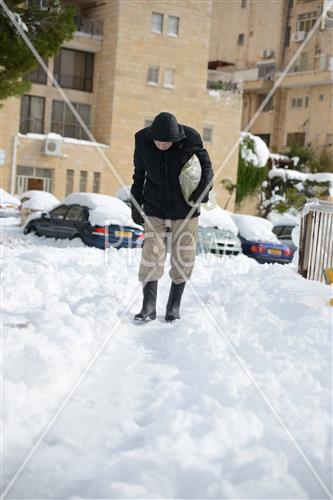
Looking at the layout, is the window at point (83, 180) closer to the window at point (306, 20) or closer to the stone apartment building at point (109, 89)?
the stone apartment building at point (109, 89)

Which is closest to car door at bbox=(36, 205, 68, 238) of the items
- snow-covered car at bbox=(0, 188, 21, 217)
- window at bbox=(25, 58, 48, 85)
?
snow-covered car at bbox=(0, 188, 21, 217)

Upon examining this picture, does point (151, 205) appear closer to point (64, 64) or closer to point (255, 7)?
point (64, 64)

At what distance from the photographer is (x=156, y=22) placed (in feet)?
142

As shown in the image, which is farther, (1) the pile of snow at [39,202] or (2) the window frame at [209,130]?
(2) the window frame at [209,130]

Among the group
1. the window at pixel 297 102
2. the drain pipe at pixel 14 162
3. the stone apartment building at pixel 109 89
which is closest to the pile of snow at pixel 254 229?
the drain pipe at pixel 14 162

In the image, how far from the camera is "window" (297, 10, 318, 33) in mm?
55031

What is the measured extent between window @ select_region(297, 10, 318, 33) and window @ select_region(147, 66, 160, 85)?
15958mm

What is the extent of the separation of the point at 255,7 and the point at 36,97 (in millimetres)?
22768

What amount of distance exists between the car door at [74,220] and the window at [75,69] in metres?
25.8

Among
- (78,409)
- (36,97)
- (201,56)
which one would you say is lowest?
(78,409)

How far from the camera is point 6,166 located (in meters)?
39.5

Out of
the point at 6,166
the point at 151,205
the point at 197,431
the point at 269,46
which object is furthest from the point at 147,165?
the point at 269,46

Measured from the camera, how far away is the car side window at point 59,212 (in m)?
19.1

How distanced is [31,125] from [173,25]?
946 centimetres
